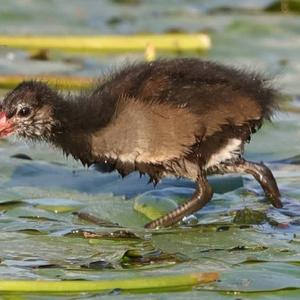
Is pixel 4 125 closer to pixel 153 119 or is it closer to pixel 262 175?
pixel 153 119

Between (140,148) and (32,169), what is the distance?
1.12 metres

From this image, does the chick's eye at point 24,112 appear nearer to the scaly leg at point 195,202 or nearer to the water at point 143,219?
the water at point 143,219

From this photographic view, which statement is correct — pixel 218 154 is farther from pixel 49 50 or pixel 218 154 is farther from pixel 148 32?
pixel 148 32

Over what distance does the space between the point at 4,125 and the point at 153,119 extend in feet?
2.34

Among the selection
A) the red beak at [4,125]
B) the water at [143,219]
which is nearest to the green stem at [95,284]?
the water at [143,219]

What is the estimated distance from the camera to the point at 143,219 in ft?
20.7

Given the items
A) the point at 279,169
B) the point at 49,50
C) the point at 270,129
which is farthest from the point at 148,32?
the point at 279,169

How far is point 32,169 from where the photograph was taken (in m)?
7.04

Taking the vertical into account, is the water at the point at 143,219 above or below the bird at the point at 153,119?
below

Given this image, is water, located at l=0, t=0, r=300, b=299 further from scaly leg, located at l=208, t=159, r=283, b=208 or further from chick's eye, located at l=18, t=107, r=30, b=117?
chick's eye, located at l=18, t=107, r=30, b=117

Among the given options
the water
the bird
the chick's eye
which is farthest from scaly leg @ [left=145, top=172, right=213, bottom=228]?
the chick's eye

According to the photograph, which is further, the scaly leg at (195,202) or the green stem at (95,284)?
the scaly leg at (195,202)

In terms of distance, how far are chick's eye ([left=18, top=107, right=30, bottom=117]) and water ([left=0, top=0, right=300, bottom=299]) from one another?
49 centimetres

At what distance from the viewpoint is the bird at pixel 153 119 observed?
19.9ft
